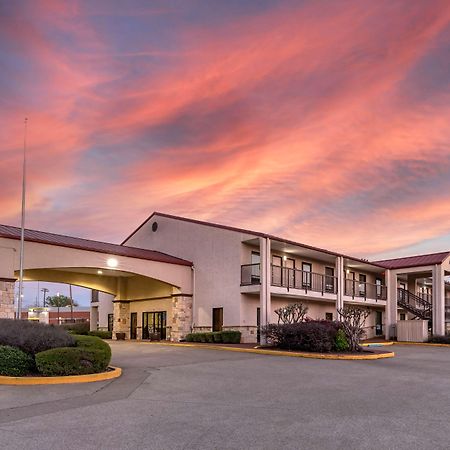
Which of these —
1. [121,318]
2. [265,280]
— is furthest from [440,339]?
[121,318]

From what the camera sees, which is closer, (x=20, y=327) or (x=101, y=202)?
(x=20, y=327)

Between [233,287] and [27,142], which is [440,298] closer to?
[233,287]

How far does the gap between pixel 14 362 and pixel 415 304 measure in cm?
3609

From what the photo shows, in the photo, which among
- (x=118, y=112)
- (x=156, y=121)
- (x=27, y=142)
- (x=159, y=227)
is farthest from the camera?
(x=159, y=227)

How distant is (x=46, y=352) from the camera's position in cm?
1269

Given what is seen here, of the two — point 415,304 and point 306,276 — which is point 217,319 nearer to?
point 306,276

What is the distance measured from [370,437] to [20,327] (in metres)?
10.3

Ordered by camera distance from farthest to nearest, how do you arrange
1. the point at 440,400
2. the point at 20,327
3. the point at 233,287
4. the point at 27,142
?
the point at 233,287
the point at 27,142
the point at 20,327
the point at 440,400

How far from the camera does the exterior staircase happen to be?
3846 centimetres

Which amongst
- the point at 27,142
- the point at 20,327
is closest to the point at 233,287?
the point at 27,142

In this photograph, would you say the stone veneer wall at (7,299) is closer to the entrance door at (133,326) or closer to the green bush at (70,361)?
the green bush at (70,361)

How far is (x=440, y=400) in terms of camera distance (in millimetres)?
10773

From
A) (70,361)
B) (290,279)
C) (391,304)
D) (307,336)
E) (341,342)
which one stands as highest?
(290,279)

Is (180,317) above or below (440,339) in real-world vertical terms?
above
